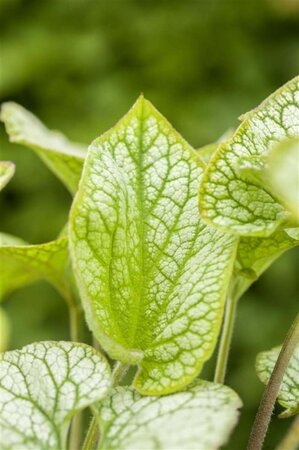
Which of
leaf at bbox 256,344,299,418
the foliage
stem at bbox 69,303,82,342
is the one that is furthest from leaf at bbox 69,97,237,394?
stem at bbox 69,303,82,342

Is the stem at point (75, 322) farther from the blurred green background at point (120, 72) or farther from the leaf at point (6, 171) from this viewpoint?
the blurred green background at point (120, 72)

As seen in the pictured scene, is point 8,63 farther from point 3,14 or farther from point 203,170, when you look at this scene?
point 203,170

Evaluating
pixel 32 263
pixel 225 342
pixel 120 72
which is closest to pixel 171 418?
pixel 225 342

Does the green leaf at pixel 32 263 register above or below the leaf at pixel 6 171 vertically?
below

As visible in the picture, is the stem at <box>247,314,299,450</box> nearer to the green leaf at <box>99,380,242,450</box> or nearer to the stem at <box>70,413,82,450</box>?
the green leaf at <box>99,380,242,450</box>

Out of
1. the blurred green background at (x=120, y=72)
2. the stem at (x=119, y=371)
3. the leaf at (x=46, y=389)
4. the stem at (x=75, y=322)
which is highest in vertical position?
the leaf at (x=46, y=389)

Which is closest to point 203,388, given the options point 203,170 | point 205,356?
point 205,356

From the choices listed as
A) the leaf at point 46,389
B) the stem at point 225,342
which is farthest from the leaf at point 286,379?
the leaf at point 46,389

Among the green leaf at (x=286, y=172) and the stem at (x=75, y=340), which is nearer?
the green leaf at (x=286, y=172)
